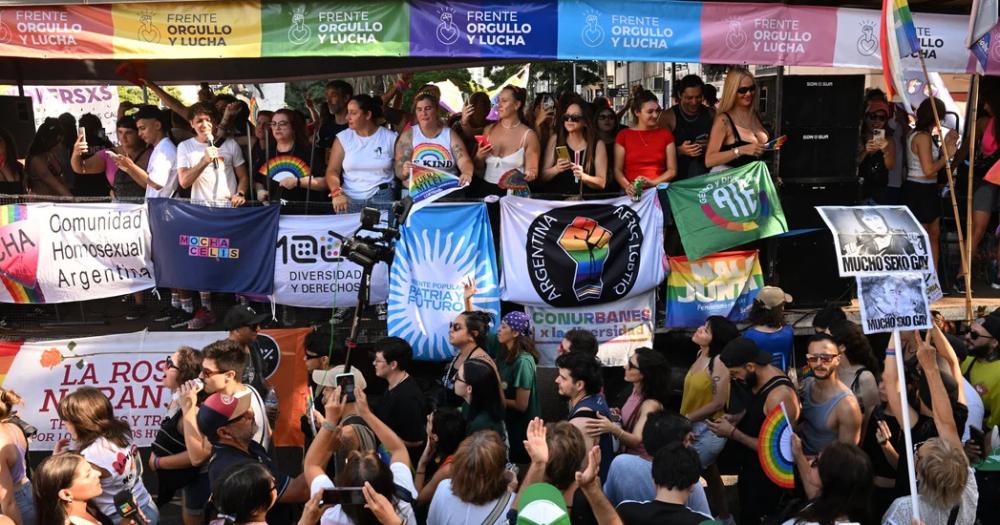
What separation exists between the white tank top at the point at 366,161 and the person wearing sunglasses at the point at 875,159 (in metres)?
4.65

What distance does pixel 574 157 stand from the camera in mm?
9828

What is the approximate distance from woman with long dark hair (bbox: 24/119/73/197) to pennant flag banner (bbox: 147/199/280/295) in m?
1.66

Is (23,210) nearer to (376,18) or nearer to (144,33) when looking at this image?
(144,33)

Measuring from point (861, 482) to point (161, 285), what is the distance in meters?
6.75

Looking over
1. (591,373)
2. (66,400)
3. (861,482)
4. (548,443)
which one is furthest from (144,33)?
(861,482)

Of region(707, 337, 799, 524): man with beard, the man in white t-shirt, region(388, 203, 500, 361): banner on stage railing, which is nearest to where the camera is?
region(707, 337, 799, 524): man with beard

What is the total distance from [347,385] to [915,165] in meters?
6.90

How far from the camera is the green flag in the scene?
31.4ft

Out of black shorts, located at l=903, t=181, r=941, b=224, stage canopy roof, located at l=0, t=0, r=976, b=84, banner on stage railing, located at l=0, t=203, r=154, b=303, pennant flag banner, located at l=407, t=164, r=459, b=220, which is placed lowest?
banner on stage railing, located at l=0, t=203, r=154, b=303

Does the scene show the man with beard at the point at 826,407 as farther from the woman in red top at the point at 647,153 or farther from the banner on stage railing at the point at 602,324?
the woman in red top at the point at 647,153

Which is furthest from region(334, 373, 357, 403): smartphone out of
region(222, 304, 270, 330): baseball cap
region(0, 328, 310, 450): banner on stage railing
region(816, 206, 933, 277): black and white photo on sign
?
region(0, 328, 310, 450): banner on stage railing

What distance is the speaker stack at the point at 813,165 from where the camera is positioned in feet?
32.9

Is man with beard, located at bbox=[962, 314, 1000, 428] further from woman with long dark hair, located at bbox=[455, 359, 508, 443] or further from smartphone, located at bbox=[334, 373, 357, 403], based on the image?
smartphone, located at bbox=[334, 373, 357, 403]

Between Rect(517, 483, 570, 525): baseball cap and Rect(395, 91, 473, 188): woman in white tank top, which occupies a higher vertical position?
Rect(395, 91, 473, 188): woman in white tank top
